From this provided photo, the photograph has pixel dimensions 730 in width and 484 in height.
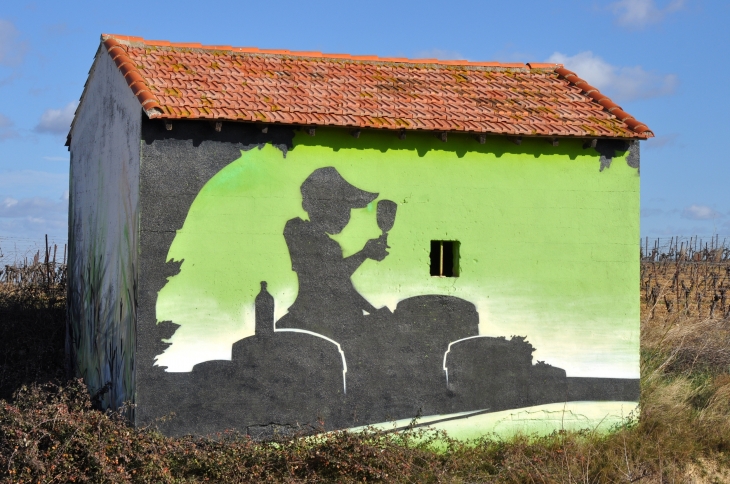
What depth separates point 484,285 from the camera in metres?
8.77

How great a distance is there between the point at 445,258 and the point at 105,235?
4.36 metres

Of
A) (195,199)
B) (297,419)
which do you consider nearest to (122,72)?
(195,199)

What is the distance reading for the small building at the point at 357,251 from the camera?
8.03m

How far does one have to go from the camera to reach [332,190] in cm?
842

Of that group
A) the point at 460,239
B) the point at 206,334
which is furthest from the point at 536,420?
the point at 206,334

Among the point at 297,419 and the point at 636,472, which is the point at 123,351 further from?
the point at 636,472

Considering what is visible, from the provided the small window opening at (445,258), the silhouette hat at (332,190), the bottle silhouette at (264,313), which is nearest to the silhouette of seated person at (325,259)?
the silhouette hat at (332,190)

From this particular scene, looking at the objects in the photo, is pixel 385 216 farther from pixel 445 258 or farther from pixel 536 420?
pixel 536 420

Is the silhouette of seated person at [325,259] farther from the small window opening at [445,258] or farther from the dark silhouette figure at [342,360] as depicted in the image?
the small window opening at [445,258]

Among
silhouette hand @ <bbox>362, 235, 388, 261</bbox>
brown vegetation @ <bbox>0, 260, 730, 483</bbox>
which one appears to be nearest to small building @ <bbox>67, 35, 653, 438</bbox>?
silhouette hand @ <bbox>362, 235, 388, 261</bbox>

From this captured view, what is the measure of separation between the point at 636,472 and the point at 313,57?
6335 mm

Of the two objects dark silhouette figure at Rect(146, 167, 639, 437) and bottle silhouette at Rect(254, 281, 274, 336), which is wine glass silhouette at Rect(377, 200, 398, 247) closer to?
dark silhouette figure at Rect(146, 167, 639, 437)

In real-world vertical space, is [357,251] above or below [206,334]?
above

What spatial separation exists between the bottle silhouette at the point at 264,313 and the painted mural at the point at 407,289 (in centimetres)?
2
